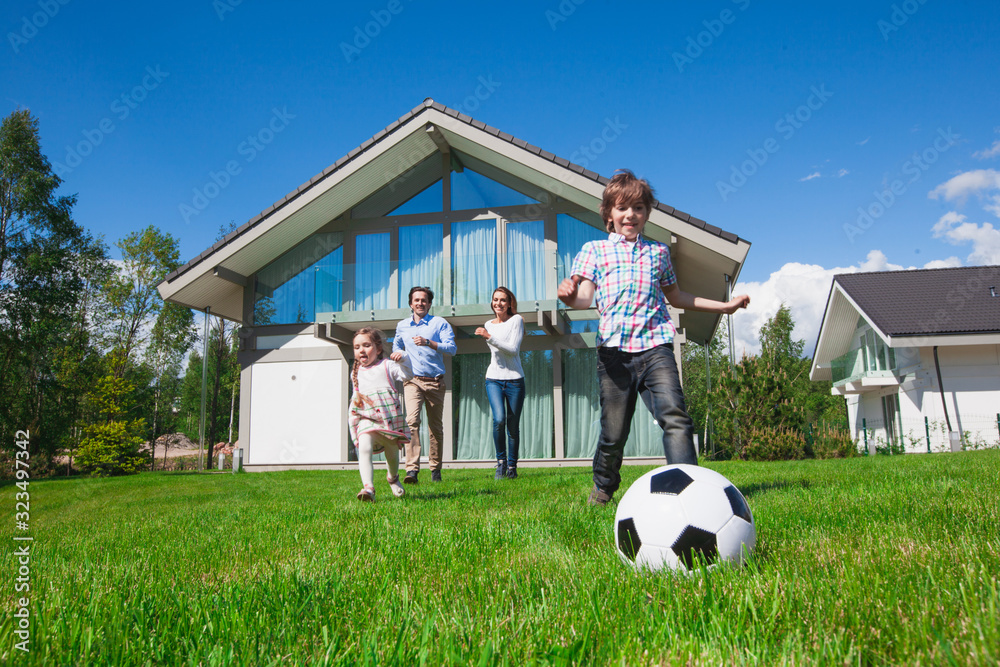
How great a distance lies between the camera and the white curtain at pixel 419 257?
14.3 meters

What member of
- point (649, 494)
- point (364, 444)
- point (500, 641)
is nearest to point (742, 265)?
point (364, 444)

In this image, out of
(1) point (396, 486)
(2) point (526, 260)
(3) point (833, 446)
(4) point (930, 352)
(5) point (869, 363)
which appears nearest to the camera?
(1) point (396, 486)

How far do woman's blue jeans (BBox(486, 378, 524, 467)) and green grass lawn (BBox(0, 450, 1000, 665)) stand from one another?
12.5 ft

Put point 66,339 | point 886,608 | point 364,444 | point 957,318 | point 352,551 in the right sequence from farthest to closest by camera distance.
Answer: point 66,339 → point 957,318 → point 364,444 → point 352,551 → point 886,608

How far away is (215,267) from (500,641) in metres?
14.0

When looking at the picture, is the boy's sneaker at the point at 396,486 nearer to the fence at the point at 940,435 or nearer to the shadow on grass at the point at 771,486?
the shadow on grass at the point at 771,486

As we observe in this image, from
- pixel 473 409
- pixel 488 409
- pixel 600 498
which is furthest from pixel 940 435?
pixel 600 498

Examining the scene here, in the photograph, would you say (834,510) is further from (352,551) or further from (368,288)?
(368,288)

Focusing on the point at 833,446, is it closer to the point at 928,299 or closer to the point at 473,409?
the point at 473,409

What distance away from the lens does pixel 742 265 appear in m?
11.9

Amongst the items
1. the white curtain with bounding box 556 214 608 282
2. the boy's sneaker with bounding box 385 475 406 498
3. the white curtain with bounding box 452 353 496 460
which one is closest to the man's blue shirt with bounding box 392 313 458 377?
the boy's sneaker with bounding box 385 475 406 498

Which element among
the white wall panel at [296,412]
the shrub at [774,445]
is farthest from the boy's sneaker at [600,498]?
the shrub at [774,445]

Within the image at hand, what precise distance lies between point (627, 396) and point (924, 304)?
76.9 ft

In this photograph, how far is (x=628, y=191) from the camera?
3898mm
